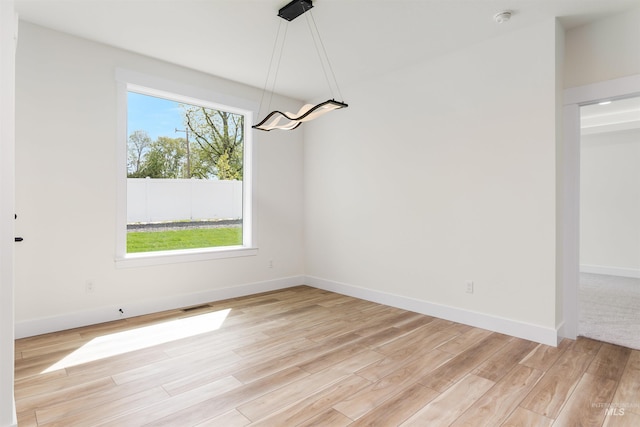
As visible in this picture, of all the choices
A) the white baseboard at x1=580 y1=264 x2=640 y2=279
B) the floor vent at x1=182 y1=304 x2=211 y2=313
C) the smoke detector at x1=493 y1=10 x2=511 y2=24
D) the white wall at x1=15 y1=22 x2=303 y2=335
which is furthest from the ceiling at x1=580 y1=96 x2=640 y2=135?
the floor vent at x1=182 y1=304 x2=211 y2=313

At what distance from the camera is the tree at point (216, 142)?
427 centimetres

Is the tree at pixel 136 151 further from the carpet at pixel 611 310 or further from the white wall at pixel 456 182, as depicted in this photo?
the carpet at pixel 611 310

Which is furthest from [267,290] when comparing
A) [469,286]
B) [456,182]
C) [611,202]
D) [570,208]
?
[611,202]

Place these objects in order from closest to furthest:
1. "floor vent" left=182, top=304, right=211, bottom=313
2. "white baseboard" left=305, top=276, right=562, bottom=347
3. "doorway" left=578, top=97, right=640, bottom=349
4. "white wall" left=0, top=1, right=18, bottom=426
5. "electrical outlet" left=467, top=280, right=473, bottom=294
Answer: "white wall" left=0, top=1, right=18, bottom=426 → "white baseboard" left=305, top=276, right=562, bottom=347 → "electrical outlet" left=467, top=280, right=473, bottom=294 → "floor vent" left=182, top=304, right=211, bottom=313 → "doorway" left=578, top=97, right=640, bottom=349

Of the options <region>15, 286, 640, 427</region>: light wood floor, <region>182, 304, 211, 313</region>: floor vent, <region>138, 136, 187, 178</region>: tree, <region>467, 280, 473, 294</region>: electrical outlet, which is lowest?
<region>15, 286, 640, 427</region>: light wood floor

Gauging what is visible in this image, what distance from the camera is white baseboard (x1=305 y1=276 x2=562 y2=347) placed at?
9.62ft

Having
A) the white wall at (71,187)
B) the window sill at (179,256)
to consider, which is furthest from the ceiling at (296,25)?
the window sill at (179,256)

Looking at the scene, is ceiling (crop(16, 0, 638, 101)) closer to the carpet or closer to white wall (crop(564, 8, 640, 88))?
white wall (crop(564, 8, 640, 88))

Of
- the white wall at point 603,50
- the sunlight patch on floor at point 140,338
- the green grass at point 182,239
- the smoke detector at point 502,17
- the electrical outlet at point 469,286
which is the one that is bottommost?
the sunlight patch on floor at point 140,338

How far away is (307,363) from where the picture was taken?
2555mm

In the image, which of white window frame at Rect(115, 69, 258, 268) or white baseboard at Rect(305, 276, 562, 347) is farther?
white window frame at Rect(115, 69, 258, 268)

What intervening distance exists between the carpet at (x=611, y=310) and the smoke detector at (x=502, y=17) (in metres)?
2.86

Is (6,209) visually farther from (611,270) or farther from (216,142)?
(611,270)

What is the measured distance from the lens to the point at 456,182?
138 inches
